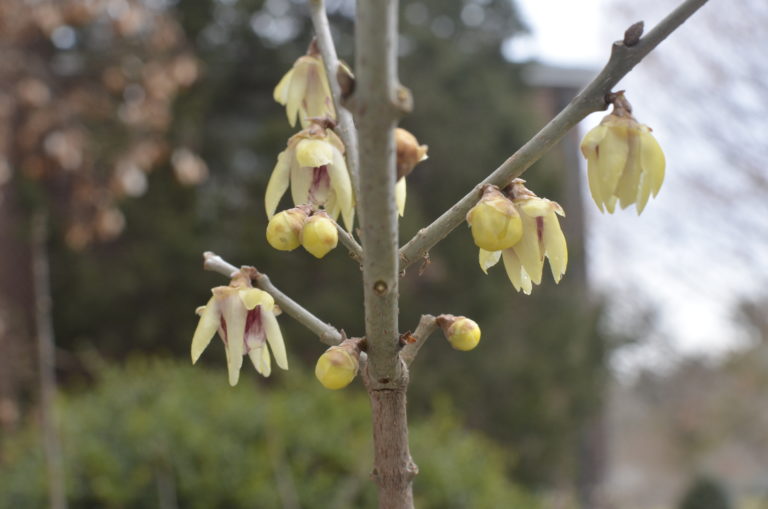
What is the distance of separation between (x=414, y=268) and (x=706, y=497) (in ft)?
8.86

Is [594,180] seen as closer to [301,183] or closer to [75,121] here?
[301,183]

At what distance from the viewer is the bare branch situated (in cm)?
77

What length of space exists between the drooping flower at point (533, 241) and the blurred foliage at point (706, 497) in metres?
5.75

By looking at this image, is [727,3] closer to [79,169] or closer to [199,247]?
[199,247]

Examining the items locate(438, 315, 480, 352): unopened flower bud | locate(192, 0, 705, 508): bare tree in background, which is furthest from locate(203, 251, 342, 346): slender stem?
locate(438, 315, 480, 352): unopened flower bud

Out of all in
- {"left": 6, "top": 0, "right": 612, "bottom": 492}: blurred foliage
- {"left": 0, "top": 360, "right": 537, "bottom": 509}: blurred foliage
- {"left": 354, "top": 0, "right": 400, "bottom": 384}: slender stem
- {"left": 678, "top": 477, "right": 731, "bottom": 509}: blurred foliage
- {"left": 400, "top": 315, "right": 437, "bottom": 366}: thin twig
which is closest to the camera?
{"left": 354, "top": 0, "right": 400, "bottom": 384}: slender stem

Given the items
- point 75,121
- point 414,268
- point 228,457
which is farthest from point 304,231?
point 75,121

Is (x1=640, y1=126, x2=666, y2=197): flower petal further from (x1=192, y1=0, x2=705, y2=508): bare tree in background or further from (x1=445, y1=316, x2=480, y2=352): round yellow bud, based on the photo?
(x1=445, y1=316, x2=480, y2=352): round yellow bud

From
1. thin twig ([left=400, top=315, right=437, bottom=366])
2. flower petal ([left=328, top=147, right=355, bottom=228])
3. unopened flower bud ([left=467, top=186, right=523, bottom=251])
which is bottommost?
thin twig ([left=400, top=315, right=437, bottom=366])

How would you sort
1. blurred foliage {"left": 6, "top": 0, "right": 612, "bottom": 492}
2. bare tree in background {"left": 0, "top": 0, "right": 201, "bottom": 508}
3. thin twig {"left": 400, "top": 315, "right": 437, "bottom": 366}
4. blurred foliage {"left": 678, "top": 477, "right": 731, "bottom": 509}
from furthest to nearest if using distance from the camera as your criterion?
blurred foliage {"left": 6, "top": 0, "right": 612, "bottom": 492}, blurred foliage {"left": 678, "top": 477, "right": 731, "bottom": 509}, bare tree in background {"left": 0, "top": 0, "right": 201, "bottom": 508}, thin twig {"left": 400, "top": 315, "right": 437, "bottom": 366}

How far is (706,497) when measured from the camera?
19.1 feet

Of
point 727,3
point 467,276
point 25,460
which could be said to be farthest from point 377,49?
point 727,3

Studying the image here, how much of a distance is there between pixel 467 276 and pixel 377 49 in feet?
18.9

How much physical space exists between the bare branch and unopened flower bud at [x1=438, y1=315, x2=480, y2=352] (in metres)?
0.15
